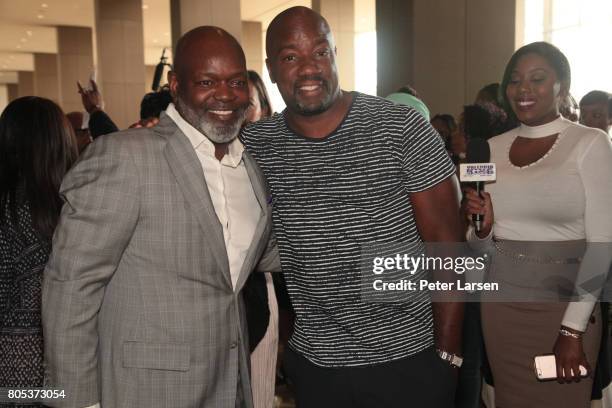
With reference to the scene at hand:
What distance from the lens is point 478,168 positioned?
235cm

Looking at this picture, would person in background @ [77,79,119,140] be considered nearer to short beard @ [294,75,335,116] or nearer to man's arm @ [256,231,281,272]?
man's arm @ [256,231,281,272]

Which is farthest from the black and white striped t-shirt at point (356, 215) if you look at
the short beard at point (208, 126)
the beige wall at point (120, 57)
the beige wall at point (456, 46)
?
the beige wall at point (120, 57)

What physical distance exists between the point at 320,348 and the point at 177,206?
65 centimetres

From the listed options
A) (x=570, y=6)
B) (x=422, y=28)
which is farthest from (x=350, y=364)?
(x=570, y=6)

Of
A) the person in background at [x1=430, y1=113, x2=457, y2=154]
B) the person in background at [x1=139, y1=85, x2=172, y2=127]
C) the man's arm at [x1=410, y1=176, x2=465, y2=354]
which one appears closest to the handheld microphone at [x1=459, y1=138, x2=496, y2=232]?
the man's arm at [x1=410, y1=176, x2=465, y2=354]

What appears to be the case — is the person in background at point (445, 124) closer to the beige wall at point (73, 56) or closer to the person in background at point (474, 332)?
the person in background at point (474, 332)

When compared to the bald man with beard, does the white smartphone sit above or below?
below

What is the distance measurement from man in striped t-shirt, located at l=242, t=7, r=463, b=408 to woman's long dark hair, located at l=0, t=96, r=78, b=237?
0.98 meters

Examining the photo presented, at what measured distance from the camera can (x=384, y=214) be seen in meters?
1.90

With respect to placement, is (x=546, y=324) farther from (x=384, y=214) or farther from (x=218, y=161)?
(x=218, y=161)

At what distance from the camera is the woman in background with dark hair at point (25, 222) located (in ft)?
7.57

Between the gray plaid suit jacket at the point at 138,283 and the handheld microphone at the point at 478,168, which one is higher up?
the handheld microphone at the point at 478,168

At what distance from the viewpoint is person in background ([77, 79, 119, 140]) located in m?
4.38

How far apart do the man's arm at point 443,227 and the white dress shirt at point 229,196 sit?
0.55m
